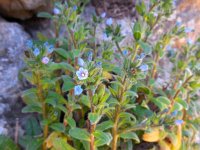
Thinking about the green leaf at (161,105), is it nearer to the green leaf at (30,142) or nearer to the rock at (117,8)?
the green leaf at (30,142)

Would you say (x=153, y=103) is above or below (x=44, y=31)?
below

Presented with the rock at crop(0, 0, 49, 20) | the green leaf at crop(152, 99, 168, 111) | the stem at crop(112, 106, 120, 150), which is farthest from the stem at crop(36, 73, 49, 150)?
the rock at crop(0, 0, 49, 20)

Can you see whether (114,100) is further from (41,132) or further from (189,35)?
(189,35)

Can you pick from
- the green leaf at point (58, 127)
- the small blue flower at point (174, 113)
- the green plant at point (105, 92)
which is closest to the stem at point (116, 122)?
the green plant at point (105, 92)

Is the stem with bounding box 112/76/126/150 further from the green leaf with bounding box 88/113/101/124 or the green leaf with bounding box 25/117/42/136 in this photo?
the green leaf with bounding box 25/117/42/136

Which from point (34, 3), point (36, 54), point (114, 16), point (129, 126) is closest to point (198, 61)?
point (129, 126)

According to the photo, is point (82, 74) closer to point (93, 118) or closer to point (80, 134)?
point (93, 118)
